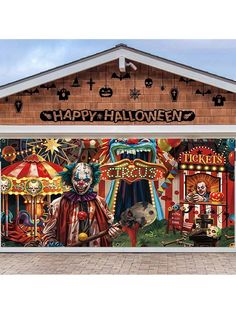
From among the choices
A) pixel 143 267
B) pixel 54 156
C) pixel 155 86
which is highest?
pixel 155 86

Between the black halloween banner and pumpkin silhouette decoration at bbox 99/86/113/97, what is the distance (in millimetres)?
328

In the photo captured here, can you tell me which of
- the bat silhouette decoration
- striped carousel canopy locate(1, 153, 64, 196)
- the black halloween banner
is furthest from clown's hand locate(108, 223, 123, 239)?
the bat silhouette decoration

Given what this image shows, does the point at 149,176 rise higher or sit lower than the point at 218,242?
higher

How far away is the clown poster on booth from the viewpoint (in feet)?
37.1

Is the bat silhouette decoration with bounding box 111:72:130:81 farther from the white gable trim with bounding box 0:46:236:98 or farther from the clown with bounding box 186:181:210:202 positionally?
the clown with bounding box 186:181:210:202

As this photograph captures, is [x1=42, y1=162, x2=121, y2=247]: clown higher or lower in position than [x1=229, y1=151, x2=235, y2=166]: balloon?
lower

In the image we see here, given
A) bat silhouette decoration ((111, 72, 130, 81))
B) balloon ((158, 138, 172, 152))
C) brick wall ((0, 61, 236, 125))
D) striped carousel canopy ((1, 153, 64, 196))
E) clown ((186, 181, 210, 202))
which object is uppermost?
bat silhouette decoration ((111, 72, 130, 81))

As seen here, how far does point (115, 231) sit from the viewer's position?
1138 cm

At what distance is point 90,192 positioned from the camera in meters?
11.4

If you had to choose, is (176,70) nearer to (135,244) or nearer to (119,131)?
(119,131)

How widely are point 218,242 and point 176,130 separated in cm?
255

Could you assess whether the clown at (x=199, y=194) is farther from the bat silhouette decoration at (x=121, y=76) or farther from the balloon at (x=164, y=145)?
the bat silhouette decoration at (x=121, y=76)

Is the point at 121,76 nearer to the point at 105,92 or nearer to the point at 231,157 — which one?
the point at 105,92

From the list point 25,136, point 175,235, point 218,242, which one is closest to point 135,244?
point 175,235
